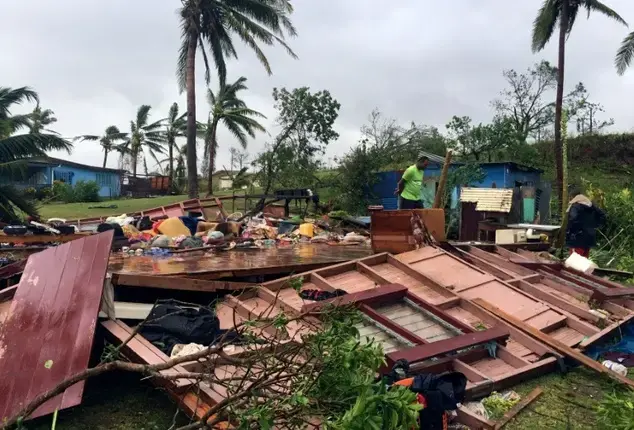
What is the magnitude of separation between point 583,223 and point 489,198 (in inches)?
226

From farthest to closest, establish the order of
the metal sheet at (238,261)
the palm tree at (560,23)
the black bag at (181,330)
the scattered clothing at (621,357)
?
the palm tree at (560,23)
the metal sheet at (238,261)
the scattered clothing at (621,357)
the black bag at (181,330)

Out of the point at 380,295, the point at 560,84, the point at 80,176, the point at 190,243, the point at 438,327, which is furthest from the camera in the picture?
the point at 80,176

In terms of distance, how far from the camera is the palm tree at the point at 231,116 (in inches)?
1039

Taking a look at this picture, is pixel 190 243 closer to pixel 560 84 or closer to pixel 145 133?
pixel 560 84

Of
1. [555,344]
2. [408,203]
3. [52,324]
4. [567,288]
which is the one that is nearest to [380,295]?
[555,344]

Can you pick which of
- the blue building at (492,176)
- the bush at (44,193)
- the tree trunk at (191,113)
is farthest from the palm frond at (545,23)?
the bush at (44,193)

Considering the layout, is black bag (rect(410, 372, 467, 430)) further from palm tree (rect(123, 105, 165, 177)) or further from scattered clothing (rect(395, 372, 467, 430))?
palm tree (rect(123, 105, 165, 177))

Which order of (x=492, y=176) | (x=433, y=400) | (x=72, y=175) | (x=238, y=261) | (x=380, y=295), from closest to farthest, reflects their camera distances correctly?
(x=433, y=400)
(x=380, y=295)
(x=238, y=261)
(x=492, y=176)
(x=72, y=175)

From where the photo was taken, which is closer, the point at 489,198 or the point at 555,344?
the point at 555,344

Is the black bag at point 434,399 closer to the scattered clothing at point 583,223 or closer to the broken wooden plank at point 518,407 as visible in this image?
the broken wooden plank at point 518,407

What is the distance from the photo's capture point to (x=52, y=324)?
14.0 feet

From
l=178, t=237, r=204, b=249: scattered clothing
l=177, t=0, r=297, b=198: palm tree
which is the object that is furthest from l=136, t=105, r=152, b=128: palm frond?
l=178, t=237, r=204, b=249: scattered clothing

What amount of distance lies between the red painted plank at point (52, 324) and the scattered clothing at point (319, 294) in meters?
2.02

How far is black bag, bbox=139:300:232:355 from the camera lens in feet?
14.8
